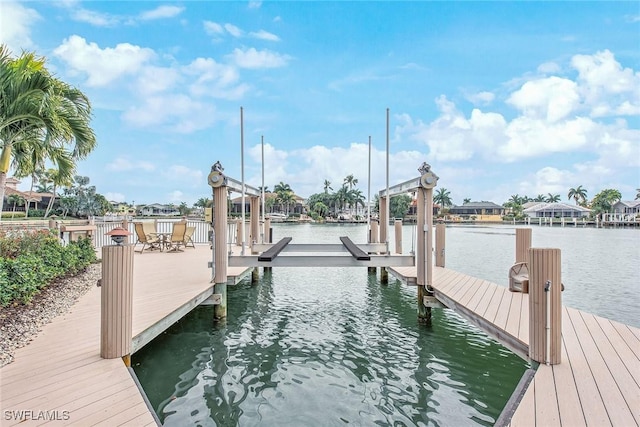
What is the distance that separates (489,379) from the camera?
4.14m

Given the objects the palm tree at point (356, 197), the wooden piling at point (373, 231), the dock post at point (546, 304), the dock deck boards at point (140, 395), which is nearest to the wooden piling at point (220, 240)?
the dock deck boards at point (140, 395)

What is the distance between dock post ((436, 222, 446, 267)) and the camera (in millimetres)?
8102

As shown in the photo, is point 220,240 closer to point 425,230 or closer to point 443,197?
point 425,230

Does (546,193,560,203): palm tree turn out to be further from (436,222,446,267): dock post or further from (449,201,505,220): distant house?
(436,222,446,267): dock post

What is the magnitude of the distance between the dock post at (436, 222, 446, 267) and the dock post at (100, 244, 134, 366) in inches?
261

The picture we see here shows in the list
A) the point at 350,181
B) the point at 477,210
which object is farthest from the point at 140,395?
the point at 477,210

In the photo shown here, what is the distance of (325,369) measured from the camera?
4.40 m

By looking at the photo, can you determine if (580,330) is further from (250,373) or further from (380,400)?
(250,373)

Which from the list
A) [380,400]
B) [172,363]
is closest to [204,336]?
[172,363]

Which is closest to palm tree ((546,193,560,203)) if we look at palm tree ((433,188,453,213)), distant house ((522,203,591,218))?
distant house ((522,203,591,218))

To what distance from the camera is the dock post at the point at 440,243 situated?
8102 mm

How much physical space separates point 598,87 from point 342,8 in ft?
53.5

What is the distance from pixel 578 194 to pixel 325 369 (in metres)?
111

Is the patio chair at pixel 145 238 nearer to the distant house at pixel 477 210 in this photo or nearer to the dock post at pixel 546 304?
the dock post at pixel 546 304
